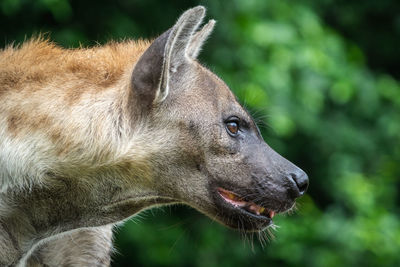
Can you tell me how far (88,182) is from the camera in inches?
173

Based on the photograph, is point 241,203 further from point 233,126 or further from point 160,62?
point 160,62

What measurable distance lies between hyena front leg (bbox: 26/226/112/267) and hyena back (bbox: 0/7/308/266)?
0.37 feet

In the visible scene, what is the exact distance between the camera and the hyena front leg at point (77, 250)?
4805mm

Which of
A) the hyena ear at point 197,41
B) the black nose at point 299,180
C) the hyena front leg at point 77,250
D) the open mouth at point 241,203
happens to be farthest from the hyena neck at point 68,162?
the black nose at point 299,180

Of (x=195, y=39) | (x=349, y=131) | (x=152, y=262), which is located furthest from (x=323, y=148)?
(x=195, y=39)

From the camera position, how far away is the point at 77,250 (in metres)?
4.91

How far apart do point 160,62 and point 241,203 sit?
913 mm

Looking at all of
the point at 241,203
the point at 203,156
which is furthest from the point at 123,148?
the point at 241,203

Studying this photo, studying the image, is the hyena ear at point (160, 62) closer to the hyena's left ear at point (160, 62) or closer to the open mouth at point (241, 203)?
the hyena's left ear at point (160, 62)

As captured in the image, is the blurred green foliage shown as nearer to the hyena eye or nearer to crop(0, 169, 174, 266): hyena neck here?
the hyena eye

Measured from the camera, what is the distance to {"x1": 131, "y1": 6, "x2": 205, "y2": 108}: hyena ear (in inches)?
171

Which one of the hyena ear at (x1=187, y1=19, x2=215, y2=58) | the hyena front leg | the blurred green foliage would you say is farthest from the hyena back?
the blurred green foliage

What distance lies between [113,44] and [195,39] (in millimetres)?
523

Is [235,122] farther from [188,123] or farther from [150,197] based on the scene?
[150,197]
